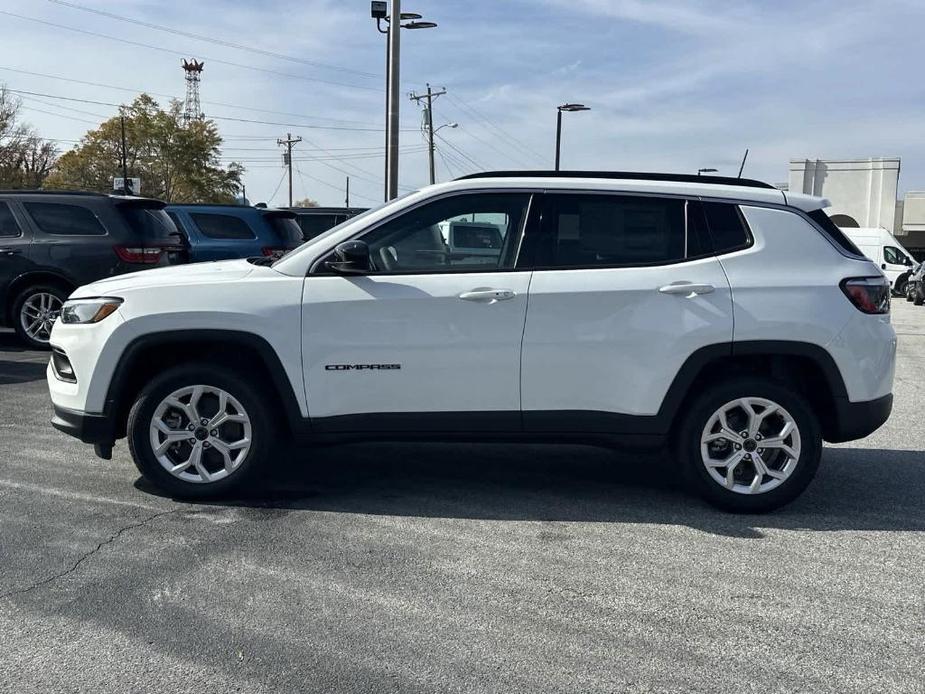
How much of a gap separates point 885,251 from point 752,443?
2912cm

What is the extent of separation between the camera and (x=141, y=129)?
5009 centimetres

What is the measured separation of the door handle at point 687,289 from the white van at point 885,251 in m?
28.1

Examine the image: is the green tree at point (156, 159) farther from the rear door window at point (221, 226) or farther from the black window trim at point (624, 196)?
the black window trim at point (624, 196)

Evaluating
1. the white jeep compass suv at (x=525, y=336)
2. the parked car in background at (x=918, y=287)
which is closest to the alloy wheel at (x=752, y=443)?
the white jeep compass suv at (x=525, y=336)

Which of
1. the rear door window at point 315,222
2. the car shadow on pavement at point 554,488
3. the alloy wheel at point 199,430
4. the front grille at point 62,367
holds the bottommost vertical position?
→ the car shadow on pavement at point 554,488

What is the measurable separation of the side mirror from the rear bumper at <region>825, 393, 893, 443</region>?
2720mm

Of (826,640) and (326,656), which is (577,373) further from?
(326,656)

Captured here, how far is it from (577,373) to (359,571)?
5.31 feet

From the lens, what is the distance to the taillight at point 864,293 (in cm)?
476

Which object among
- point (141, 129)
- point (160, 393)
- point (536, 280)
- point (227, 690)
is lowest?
point (227, 690)

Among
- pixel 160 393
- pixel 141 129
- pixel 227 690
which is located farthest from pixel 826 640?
pixel 141 129

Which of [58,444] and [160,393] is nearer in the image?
[160,393]

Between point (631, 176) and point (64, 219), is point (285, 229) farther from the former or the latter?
point (631, 176)

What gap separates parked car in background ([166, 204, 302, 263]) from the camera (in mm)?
12031
